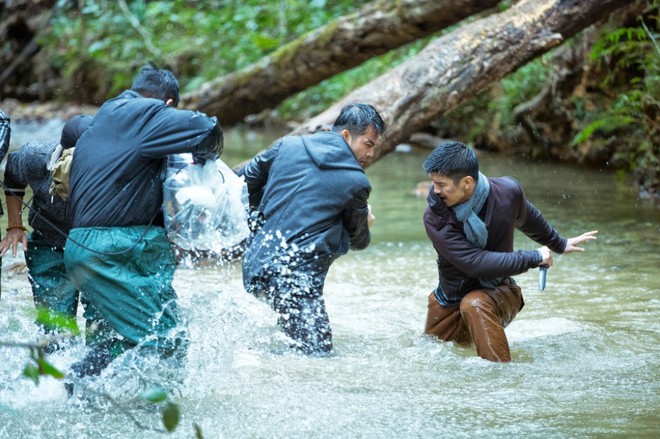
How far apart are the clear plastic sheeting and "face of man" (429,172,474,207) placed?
3.70ft

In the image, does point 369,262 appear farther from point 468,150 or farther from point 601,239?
point 468,150

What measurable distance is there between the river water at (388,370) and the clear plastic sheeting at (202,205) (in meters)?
0.73

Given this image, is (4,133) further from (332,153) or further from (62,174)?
(332,153)

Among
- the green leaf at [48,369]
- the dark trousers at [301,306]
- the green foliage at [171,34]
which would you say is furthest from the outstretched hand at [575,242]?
the green foliage at [171,34]

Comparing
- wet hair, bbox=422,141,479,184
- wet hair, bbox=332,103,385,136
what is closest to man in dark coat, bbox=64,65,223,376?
wet hair, bbox=332,103,385,136

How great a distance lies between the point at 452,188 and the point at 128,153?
182 cm

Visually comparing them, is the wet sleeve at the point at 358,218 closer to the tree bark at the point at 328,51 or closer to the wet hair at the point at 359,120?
the wet hair at the point at 359,120

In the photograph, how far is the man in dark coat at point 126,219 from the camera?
430 cm

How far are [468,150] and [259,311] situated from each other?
197 centimetres

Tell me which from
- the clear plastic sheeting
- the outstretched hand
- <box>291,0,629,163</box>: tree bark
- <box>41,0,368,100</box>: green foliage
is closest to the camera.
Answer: the clear plastic sheeting

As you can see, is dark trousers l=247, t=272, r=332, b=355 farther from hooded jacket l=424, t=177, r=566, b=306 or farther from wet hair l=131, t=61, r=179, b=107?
wet hair l=131, t=61, r=179, b=107

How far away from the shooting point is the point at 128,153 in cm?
434

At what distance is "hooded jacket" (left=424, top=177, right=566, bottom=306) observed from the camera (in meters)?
5.08

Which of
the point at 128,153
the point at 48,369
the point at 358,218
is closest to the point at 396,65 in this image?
the point at 358,218
